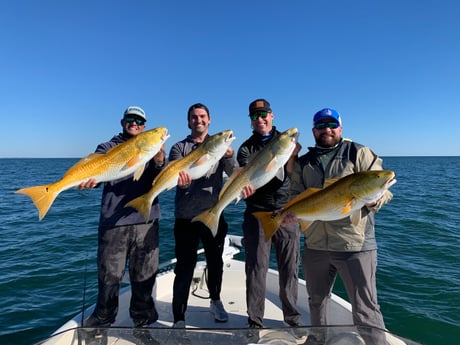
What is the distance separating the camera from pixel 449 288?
7.71m

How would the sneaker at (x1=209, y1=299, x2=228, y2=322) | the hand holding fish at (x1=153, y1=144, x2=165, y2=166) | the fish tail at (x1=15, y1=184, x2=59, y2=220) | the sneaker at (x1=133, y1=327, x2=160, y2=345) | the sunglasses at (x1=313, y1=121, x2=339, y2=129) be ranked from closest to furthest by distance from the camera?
the sneaker at (x1=133, y1=327, x2=160, y2=345) < the fish tail at (x1=15, y1=184, x2=59, y2=220) < the sunglasses at (x1=313, y1=121, x2=339, y2=129) < the hand holding fish at (x1=153, y1=144, x2=165, y2=166) < the sneaker at (x1=209, y1=299, x2=228, y2=322)

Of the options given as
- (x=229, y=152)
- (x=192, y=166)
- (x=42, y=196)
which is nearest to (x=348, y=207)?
(x=229, y=152)

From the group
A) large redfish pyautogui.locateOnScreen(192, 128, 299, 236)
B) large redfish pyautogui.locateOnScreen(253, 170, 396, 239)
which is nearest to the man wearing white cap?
large redfish pyautogui.locateOnScreen(192, 128, 299, 236)

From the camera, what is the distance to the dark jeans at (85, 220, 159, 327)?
4074 millimetres

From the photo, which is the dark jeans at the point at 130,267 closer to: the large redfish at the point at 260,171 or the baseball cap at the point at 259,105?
the large redfish at the point at 260,171

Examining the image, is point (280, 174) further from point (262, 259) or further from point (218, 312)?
point (218, 312)

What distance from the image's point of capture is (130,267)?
4.28 meters

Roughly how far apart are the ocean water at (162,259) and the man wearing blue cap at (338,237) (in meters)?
3.01

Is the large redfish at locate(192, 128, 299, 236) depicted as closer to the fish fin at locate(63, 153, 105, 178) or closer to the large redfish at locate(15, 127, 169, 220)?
the large redfish at locate(15, 127, 169, 220)

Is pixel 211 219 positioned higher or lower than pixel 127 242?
higher

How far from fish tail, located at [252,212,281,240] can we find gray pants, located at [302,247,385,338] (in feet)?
1.92

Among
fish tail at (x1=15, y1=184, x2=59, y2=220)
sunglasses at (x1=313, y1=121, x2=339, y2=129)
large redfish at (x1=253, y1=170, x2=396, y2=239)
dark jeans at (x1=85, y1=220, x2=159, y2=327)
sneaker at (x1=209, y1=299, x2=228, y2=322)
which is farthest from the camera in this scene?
sneaker at (x1=209, y1=299, x2=228, y2=322)

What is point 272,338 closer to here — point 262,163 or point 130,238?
point 262,163

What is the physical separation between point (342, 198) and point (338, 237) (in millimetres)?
656
